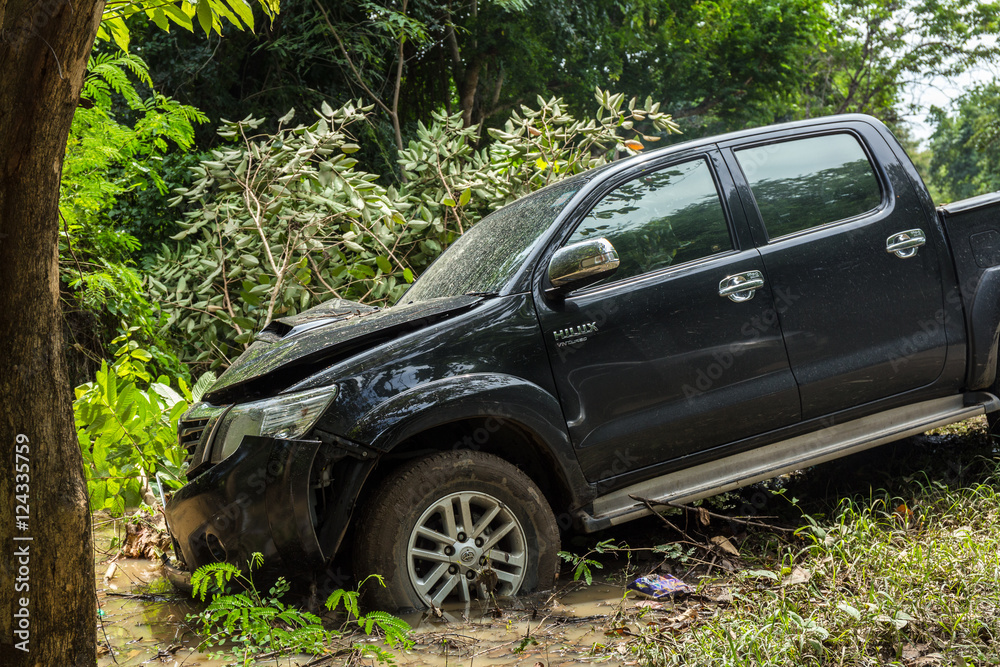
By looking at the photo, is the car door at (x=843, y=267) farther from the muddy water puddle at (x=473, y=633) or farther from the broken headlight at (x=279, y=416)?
the broken headlight at (x=279, y=416)

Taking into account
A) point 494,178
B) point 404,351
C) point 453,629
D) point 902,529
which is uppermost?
point 494,178

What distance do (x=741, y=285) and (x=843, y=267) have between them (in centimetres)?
56

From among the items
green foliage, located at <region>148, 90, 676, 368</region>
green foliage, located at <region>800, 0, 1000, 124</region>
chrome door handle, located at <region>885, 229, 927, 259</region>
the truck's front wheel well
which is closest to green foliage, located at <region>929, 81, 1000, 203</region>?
green foliage, located at <region>800, 0, 1000, 124</region>

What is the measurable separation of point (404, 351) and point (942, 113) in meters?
29.2

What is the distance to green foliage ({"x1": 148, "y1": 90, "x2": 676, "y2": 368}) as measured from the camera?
631 centimetres

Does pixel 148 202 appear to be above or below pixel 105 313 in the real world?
above

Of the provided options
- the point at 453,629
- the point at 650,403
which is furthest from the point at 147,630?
the point at 650,403

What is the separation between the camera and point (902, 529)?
354cm

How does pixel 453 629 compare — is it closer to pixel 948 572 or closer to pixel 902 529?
pixel 948 572

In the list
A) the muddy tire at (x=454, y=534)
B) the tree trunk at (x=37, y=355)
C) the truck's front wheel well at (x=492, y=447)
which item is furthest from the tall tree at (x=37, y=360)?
the truck's front wheel well at (x=492, y=447)

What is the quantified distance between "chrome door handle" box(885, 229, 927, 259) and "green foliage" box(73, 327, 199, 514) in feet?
12.8

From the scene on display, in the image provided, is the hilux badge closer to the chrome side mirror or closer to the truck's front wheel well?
the chrome side mirror

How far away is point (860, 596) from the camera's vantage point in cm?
279

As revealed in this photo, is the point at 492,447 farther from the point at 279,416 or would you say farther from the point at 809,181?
the point at 809,181
